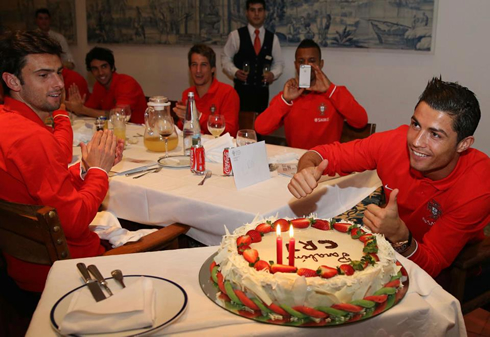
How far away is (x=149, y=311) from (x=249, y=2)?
458cm

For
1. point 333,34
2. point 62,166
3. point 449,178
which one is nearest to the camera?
point 62,166

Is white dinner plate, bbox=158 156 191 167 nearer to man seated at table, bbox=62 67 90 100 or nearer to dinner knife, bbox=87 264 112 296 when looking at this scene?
dinner knife, bbox=87 264 112 296

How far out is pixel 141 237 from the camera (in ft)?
6.16

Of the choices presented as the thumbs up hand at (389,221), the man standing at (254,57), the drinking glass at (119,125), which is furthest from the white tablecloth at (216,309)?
the man standing at (254,57)

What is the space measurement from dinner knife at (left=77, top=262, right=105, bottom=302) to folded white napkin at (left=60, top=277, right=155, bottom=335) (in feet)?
0.10

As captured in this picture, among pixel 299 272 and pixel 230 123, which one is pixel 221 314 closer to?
pixel 299 272

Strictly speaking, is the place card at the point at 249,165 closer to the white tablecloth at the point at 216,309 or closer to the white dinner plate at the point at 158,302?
the white tablecloth at the point at 216,309

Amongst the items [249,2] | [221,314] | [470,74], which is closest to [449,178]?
[221,314]

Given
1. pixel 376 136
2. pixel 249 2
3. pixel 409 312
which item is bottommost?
pixel 409 312

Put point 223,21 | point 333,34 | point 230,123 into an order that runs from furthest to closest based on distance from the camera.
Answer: point 223,21, point 333,34, point 230,123

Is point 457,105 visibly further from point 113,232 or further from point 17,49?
point 17,49

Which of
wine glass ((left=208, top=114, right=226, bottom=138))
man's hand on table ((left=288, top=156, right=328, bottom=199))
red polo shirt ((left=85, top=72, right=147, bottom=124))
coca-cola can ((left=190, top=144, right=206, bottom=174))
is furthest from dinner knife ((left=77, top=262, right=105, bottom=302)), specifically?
red polo shirt ((left=85, top=72, right=147, bottom=124))

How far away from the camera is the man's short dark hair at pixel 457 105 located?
1723 mm

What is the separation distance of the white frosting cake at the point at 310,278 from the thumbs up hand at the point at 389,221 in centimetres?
27
